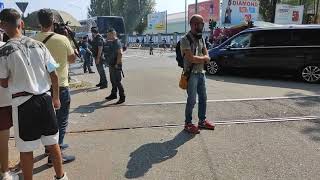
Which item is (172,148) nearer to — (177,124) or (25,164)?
(177,124)

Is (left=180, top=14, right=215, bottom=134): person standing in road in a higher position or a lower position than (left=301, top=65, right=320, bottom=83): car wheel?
higher

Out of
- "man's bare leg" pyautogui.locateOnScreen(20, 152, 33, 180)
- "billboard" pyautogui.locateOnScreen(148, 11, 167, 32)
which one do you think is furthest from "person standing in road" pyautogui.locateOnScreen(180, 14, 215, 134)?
"billboard" pyautogui.locateOnScreen(148, 11, 167, 32)

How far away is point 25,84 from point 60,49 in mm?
1124

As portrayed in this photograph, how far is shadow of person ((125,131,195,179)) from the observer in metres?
5.14

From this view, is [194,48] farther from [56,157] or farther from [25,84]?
[25,84]

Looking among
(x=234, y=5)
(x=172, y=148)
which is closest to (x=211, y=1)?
(x=234, y=5)

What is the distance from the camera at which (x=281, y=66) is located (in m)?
13.4

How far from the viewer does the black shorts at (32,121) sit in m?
4.07

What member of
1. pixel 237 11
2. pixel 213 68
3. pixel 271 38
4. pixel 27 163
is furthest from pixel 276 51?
pixel 237 11

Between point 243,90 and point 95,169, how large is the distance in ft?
22.2

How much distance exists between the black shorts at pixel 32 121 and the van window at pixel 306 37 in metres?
10.5

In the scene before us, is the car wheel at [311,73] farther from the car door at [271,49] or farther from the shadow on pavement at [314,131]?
the shadow on pavement at [314,131]

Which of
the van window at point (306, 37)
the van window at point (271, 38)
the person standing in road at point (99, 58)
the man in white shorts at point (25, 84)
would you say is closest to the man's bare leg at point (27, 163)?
the man in white shorts at point (25, 84)

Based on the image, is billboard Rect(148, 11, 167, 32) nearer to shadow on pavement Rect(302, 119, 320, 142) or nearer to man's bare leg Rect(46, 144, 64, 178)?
shadow on pavement Rect(302, 119, 320, 142)
